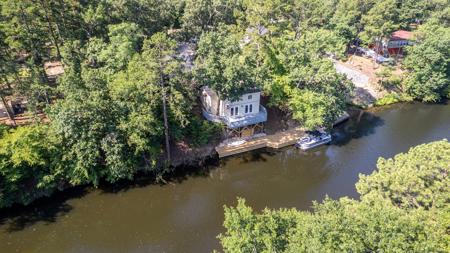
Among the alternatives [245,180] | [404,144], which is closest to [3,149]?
[245,180]

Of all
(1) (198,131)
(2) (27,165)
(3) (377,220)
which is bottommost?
(1) (198,131)

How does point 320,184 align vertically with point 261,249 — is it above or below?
below

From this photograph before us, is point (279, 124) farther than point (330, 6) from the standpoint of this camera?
No

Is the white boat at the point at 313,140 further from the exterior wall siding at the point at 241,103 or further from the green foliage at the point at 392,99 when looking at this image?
the green foliage at the point at 392,99

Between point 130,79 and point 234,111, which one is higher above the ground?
point 130,79

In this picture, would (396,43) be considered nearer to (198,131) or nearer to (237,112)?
(237,112)

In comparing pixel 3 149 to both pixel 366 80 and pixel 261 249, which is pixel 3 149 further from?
pixel 366 80

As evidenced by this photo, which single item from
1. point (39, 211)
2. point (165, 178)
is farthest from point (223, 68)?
point (39, 211)
